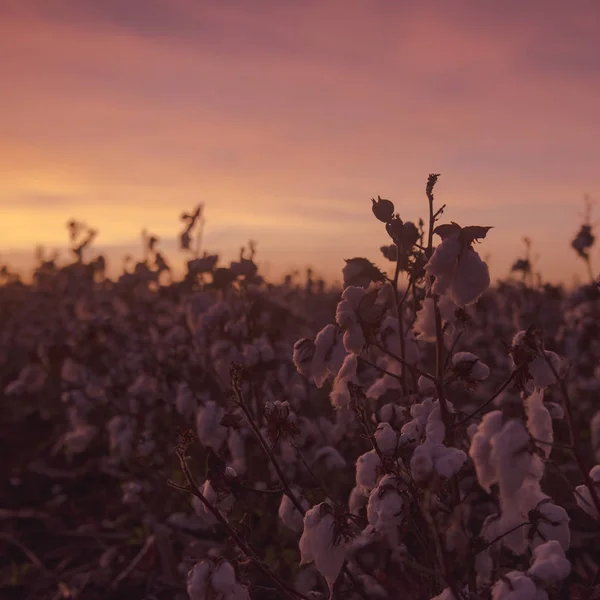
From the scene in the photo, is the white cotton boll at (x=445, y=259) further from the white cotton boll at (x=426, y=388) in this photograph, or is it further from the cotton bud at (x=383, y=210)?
the white cotton boll at (x=426, y=388)

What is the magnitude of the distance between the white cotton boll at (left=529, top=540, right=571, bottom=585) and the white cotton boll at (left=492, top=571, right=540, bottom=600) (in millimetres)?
51

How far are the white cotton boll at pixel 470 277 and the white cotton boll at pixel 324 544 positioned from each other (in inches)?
37.7

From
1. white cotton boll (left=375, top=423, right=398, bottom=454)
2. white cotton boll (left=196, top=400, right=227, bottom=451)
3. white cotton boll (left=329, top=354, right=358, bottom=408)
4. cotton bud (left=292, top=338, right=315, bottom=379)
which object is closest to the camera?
white cotton boll (left=375, top=423, right=398, bottom=454)

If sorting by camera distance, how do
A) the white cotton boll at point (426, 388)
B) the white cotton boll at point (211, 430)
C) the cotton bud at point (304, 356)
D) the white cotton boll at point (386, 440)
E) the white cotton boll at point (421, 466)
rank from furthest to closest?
1. the white cotton boll at point (211, 430)
2. the white cotton boll at point (426, 388)
3. the cotton bud at point (304, 356)
4. the white cotton boll at point (386, 440)
5. the white cotton boll at point (421, 466)

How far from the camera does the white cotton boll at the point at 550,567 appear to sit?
211 cm

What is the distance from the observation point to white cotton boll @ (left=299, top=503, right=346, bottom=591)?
8.05 feet

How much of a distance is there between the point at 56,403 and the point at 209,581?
9807 mm

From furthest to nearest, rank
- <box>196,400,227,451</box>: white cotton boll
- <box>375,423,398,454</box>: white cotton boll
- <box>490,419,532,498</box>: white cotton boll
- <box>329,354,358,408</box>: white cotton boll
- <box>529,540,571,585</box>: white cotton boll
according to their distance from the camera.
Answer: <box>196,400,227,451</box>: white cotton boll < <box>329,354,358,408</box>: white cotton boll < <box>375,423,398,454</box>: white cotton boll < <box>529,540,571,585</box>: white cotton boll < <box>490,419,532,498</box>: white cotton boll

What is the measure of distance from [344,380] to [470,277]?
0.76m

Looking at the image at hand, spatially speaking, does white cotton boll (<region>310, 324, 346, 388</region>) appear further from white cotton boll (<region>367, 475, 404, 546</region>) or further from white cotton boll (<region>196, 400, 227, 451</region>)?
white cotton boll (<region>196, 400, 227, 451</region>)

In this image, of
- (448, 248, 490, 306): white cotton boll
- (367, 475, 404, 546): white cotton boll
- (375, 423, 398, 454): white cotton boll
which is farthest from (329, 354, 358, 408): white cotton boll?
(448, 248, 490, 306): white cotton boll

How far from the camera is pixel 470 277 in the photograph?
7.75 ft

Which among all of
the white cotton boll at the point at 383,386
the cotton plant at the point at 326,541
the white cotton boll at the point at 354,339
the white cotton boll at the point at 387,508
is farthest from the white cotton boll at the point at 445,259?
the white cotton boll at the point at 383,386

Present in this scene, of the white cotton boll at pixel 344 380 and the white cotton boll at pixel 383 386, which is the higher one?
the white cotton boll at pixel 344 380
